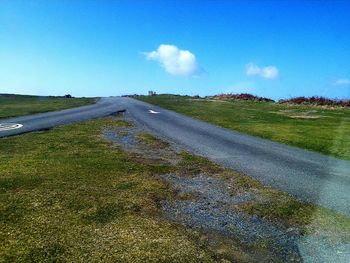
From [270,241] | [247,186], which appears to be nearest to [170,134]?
[247,186]

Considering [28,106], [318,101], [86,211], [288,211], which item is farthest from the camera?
[318,101]

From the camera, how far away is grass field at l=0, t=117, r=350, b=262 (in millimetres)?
7004

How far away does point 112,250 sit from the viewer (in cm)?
700

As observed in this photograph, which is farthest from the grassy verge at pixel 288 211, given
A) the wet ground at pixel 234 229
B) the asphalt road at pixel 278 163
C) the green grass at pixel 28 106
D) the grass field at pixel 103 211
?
the green grass at pixel 28 106

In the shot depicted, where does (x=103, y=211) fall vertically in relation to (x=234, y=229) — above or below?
above

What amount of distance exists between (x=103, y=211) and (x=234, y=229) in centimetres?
314

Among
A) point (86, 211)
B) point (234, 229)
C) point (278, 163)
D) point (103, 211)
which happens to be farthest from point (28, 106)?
point (234, 229)

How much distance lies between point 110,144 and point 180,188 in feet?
27.9

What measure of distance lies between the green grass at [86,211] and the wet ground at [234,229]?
0.48 metres

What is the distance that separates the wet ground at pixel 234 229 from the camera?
280 inches

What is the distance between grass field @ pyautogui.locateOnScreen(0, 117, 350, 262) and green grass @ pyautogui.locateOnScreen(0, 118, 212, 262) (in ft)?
0.06

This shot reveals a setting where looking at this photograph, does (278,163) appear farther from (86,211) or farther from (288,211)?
(86,211)

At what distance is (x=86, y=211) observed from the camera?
897 cm

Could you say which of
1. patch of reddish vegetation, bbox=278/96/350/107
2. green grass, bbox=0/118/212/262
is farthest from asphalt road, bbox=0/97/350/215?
patch of reddish vegetation, bbox=278/96/350/107
